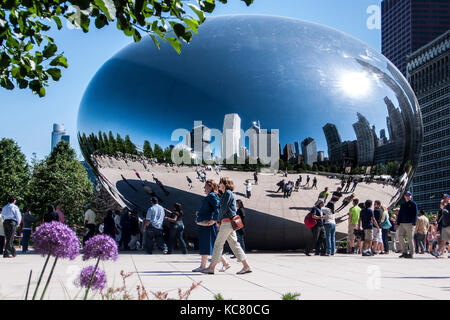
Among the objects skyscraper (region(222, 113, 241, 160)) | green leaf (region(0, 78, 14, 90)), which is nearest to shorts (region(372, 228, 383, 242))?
skyscraper (region(222, 113, 241, 160))

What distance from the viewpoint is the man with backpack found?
13.8 meters

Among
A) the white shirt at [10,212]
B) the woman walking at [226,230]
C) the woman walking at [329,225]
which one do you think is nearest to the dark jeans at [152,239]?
the white shirt at [10,212]

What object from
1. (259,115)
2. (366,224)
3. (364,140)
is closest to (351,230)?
(366,224)

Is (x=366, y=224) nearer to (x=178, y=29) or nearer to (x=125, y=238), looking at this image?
(x=125, y=238)

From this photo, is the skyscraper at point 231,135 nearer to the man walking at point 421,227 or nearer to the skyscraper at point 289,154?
the skyscraper at point 289,154

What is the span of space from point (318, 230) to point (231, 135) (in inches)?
144

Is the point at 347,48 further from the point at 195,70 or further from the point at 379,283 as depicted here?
the point at 379,283

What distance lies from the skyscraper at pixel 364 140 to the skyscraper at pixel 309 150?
3.71ft

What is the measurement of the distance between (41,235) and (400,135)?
1182 cm

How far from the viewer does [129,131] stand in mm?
13484

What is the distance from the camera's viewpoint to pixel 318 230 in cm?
1439

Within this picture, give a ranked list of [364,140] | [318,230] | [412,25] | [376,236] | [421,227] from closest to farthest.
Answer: [364,140] < [318,230] < [376,236] < [421,227] < [412,25]

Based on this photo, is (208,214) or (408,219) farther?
(408,219)

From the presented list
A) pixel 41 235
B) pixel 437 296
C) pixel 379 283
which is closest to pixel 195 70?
pixel 379 283
